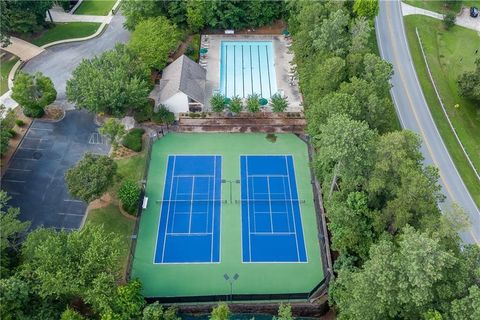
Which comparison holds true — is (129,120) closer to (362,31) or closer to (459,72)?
(362,31)

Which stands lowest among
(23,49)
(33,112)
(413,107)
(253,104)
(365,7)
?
(413,107)

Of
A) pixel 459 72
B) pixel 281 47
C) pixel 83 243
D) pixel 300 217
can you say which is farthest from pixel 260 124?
pixel 459 72

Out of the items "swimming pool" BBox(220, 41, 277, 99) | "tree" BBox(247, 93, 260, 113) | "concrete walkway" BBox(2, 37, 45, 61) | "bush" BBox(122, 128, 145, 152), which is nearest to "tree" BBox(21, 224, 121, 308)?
"bush" BBox(122, 128, 145, 152)

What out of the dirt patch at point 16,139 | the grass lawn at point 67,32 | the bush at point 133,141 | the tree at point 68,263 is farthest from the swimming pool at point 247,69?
the tree at point 68,263

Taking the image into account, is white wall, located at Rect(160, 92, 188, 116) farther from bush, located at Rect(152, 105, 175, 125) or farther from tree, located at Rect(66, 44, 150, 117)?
tree, located at Rect(66, 44, 150, 117)

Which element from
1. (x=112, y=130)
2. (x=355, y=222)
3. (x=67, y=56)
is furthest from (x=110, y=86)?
(x=355, y=222)

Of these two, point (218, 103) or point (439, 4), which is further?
point (439, 4)

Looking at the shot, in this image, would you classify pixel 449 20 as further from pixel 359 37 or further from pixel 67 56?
pixel 67 56

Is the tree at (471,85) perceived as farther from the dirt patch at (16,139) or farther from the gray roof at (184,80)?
the dirt patch at (16,139)
